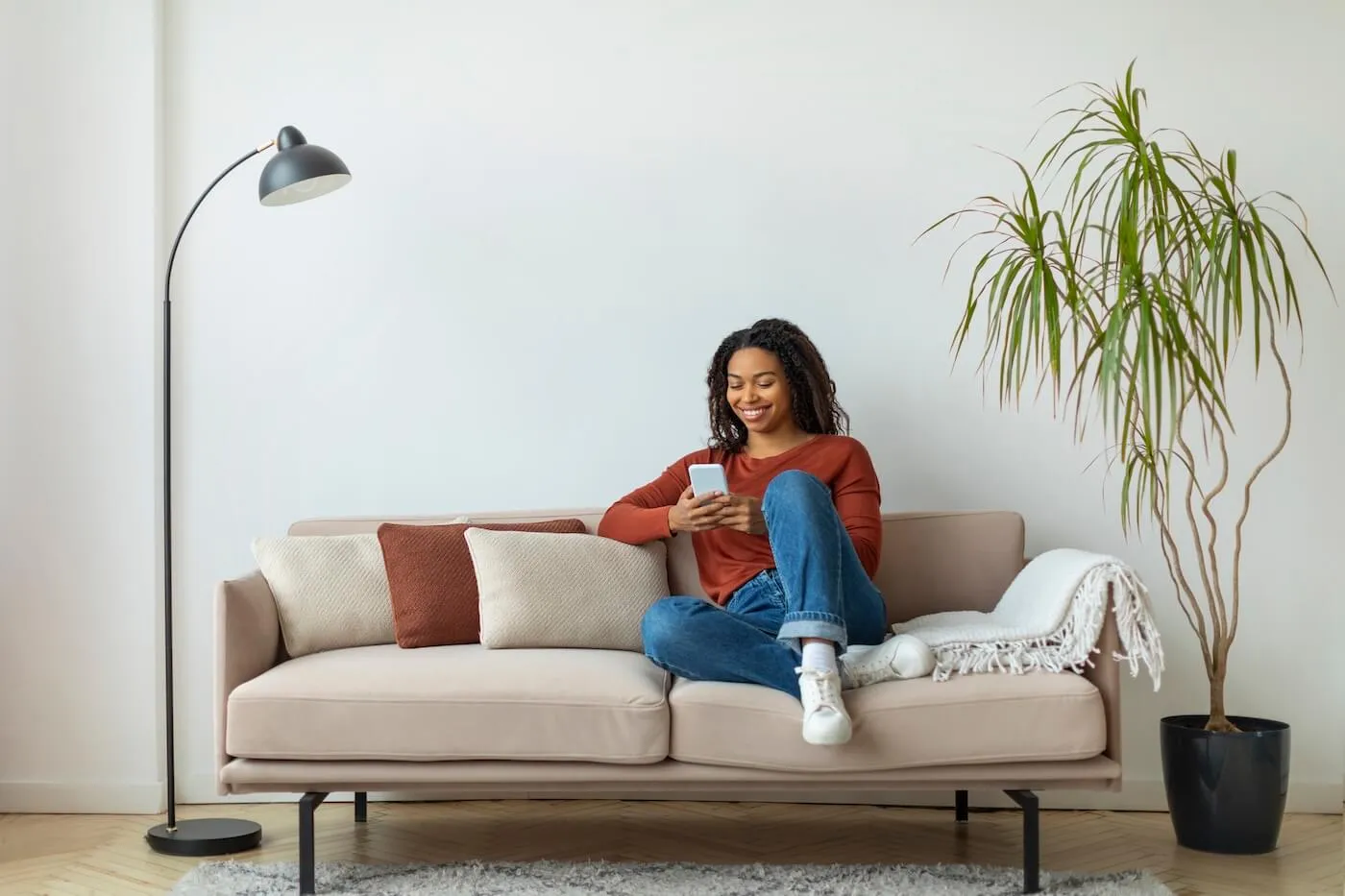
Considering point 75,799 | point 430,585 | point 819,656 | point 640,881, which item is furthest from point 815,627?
point 75,799

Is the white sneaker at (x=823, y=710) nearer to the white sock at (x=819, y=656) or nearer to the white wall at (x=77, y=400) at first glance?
the white sock at (x=819, y=656)

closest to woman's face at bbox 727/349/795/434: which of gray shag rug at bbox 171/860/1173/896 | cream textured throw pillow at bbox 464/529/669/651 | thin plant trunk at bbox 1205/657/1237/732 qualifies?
cream textured throw pillow at bbox 464/529/669/651

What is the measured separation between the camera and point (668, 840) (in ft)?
9.98

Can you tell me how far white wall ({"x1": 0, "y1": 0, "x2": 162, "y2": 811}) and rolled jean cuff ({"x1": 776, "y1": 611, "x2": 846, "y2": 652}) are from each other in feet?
6.17

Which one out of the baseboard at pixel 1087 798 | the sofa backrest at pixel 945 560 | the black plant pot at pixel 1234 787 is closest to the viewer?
Result: the black plant pot at pixel 1234 787

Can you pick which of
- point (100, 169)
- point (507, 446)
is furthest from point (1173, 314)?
point (100, 169)

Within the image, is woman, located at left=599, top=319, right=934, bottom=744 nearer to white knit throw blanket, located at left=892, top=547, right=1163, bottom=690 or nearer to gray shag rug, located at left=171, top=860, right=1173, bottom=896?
white knit throw blanket, located at left=892, top=547, right=1163, bottom=690

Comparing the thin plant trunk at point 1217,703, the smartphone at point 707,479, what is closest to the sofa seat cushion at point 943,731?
the smartphone at point 707,479

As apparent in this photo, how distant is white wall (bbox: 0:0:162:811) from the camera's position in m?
3.43

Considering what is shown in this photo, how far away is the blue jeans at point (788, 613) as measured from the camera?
257 centimetres

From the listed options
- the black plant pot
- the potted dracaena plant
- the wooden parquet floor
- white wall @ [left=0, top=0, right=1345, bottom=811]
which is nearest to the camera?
the wooden parquet floor

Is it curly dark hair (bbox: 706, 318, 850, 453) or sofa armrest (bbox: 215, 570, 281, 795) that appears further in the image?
curly dark hair (bbox: 706, 318, 850, 453)

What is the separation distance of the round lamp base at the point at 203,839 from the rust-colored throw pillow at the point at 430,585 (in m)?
0.61

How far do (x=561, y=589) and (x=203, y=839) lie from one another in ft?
3.39
